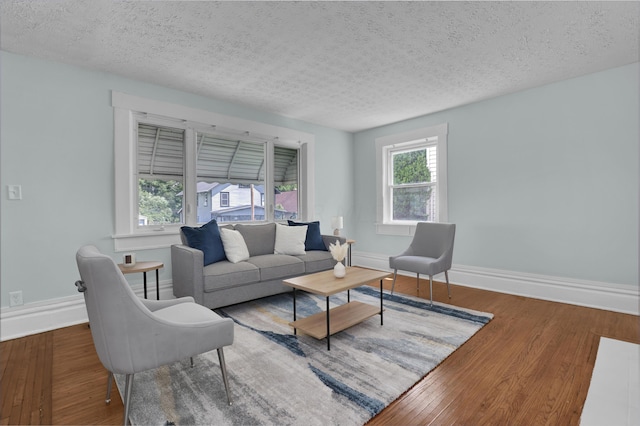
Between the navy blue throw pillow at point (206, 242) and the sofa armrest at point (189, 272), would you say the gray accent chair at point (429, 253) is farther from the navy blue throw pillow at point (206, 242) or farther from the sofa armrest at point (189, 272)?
the sofa armrest at point (189, 272)

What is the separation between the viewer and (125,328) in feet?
4.84

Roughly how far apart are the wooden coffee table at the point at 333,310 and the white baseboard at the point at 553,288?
6.96 feet

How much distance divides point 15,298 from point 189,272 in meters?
1.51

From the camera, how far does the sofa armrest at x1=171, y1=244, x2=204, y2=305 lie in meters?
3.01

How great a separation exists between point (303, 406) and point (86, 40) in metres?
3.37

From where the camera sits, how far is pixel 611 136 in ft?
11.0

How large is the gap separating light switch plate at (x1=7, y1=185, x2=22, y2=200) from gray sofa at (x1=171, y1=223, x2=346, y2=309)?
1403 mm

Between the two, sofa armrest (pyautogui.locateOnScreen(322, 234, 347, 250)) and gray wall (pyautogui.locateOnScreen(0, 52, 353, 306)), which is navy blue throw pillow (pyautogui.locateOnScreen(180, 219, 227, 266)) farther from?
sofa armrest (pyautogui.locateOnScreen(322, 234, 347, 250))

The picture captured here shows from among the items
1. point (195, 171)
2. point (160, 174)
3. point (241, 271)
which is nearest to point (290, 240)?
point (241, 271)

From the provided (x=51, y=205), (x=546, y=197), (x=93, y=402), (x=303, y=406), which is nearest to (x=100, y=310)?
(x=93, y=402)

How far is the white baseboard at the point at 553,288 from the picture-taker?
3.26 meters

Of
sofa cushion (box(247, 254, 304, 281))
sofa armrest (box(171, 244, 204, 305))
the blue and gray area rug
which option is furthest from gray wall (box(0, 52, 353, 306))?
the blue and gray area rug

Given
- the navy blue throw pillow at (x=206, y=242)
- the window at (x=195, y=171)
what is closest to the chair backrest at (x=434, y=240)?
the window at (x=195, y=171)

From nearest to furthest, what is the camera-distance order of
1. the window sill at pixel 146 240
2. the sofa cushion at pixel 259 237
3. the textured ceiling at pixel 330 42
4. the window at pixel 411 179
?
the textured ceiling at pixel 330 42
the window sill at pixel 146 240
the sofa cushion at pixel 259 237
the window at pixel 411 179
